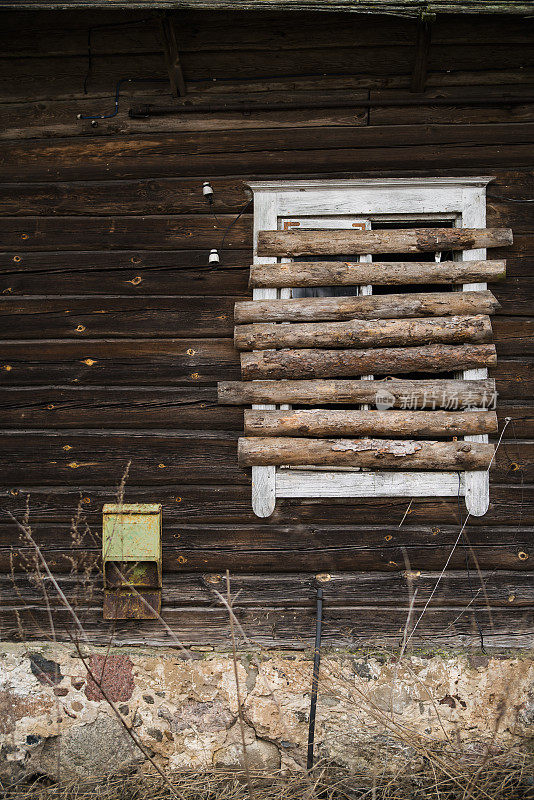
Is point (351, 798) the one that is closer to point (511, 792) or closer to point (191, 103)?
point (511, 792)

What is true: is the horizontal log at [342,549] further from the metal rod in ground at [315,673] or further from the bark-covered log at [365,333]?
the bark-covered log at [365,333]

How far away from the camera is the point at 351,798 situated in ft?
9.83

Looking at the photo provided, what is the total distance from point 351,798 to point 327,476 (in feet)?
5.54

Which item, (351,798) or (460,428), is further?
(460,428)

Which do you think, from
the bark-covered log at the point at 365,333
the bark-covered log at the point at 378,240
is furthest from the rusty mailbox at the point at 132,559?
the bark-covered log at the point at 378,240

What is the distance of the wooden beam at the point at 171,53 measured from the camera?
10.9 ft

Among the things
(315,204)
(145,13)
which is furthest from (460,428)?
(145,13)

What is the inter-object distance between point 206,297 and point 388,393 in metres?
1.28

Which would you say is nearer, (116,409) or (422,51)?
(422,51)

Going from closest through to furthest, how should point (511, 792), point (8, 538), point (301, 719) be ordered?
point (511, 792) → point (301, 719) → point (8, 538)

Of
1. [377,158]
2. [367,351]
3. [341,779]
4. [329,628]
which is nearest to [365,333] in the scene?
[367,351]

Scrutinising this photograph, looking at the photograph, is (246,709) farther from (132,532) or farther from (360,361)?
(360,361)

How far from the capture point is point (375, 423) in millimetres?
3383

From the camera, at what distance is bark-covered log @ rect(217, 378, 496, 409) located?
3.41 meters
